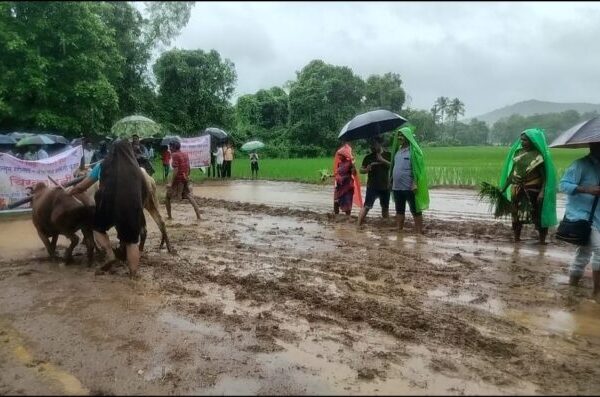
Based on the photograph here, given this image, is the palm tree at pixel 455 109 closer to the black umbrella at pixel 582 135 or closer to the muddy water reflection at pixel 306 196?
the muddy water reflection at pixel 306 196

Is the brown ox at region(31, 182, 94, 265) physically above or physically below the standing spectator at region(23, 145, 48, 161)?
below

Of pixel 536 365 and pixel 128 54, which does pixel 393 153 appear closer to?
pixel 128 54

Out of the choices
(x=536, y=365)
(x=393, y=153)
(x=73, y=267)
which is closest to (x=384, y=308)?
(x=536, y=365)

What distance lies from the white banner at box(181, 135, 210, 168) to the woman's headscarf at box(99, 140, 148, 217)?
13.9 metres

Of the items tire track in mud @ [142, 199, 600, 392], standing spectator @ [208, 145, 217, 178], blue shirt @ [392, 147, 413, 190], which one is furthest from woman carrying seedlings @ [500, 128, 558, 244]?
standing spectator @ [208, 145, 217, 178]

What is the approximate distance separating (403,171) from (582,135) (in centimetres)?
336

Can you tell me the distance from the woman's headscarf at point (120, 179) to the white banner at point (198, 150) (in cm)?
1391

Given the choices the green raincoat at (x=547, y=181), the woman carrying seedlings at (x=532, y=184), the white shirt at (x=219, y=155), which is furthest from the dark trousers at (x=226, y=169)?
the green raincoat at (x=547, y=181)

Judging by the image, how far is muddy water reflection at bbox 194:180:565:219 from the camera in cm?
1152

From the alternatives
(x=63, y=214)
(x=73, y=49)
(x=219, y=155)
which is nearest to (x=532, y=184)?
(x=63, y=214)

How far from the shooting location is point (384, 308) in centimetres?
470

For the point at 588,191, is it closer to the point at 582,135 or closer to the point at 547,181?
the point at 582,135

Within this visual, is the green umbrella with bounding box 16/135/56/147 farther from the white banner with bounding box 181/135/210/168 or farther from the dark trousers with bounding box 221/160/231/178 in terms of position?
the dark trousers with bounding box 221/160/231/178

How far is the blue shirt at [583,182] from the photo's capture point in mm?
5207
